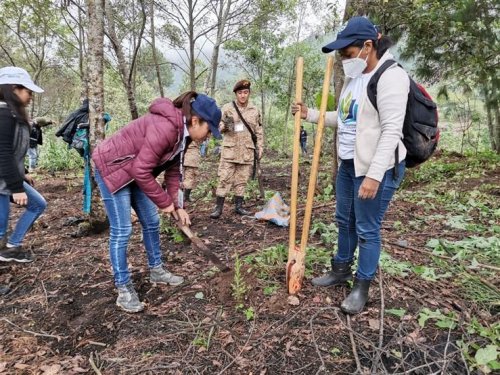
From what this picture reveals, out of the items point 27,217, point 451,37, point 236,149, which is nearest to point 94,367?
point 27,217

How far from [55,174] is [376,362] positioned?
1010 centimetres

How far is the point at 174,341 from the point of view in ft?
8.12

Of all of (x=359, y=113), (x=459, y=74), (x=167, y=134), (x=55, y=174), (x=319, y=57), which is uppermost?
(x=319, y=57)

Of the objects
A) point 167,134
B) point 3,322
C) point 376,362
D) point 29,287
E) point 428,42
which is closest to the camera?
point 376,362

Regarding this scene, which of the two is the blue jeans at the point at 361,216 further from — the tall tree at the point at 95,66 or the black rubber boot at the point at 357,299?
the tall tree at the point at 95,66

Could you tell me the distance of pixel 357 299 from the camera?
258 centimetres

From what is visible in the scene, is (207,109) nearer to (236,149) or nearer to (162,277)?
(162,277)

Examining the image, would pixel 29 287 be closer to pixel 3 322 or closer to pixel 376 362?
pixel 3 322

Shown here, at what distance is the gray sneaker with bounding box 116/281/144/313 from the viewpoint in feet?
9.23

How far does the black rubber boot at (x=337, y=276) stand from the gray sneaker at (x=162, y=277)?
123 cm

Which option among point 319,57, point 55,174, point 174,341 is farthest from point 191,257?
point 319,57

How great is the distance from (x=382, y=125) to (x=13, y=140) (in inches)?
→ 122

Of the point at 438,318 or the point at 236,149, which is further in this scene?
the point at 236,149

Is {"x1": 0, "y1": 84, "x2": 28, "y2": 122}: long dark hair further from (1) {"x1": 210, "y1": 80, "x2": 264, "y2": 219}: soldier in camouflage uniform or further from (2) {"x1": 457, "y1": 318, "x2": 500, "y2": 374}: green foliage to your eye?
(2) {"x1": 457, "y1": 318, "x2": 500, "y2": 374}: green foliage
